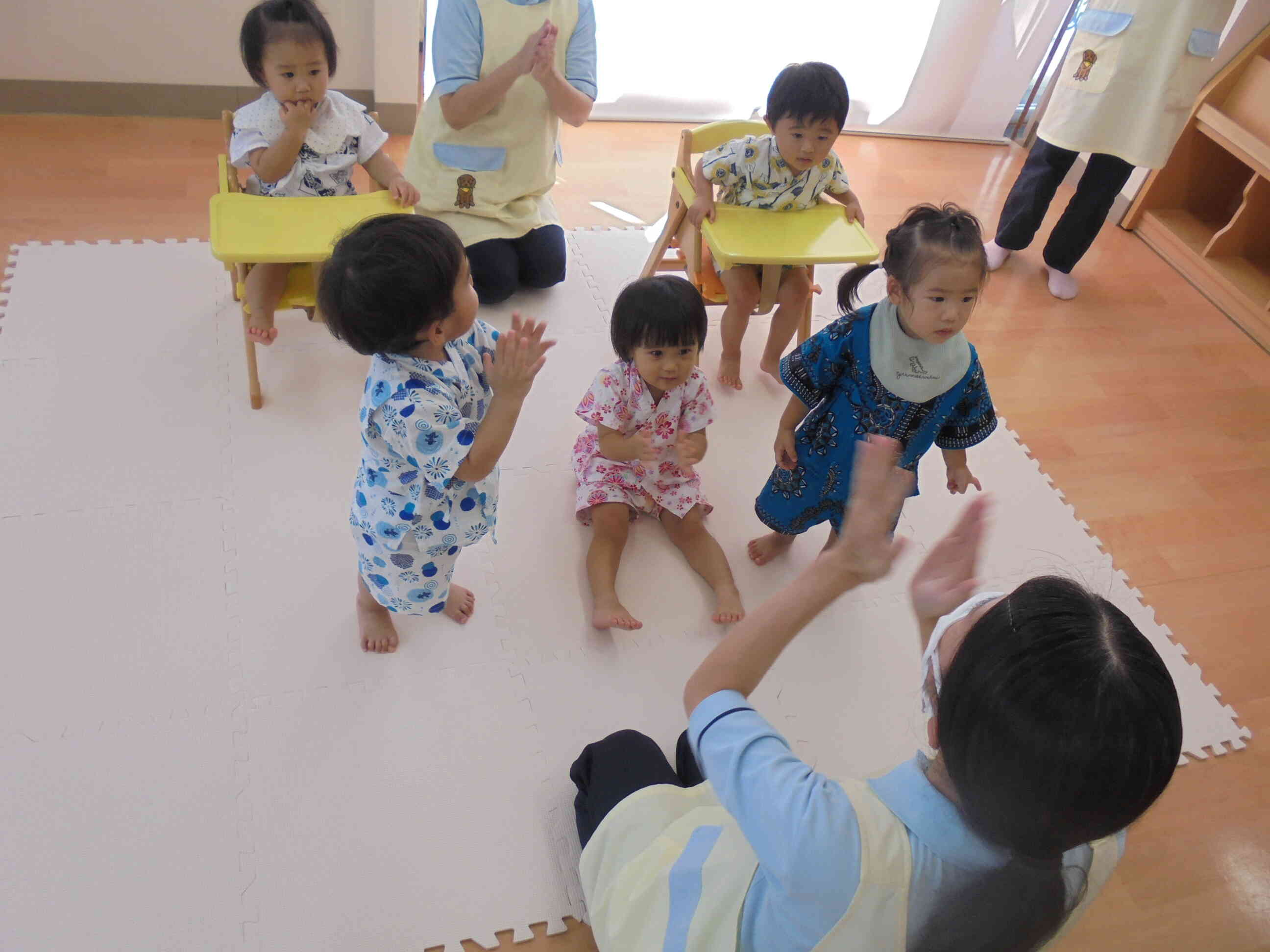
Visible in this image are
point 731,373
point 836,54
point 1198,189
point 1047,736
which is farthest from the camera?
point 836,54

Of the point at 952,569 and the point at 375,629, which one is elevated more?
the point at 952,569

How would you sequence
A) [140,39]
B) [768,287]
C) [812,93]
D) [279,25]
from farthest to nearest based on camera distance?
1. [140,39]
2. [768,287]
3. [812,93]
4. [279,25]

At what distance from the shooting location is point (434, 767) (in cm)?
151

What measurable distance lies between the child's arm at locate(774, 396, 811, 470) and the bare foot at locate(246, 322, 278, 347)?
113cm

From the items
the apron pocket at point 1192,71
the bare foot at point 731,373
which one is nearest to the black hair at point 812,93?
the bare foot at point 731,373

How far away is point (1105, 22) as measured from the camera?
2.57m

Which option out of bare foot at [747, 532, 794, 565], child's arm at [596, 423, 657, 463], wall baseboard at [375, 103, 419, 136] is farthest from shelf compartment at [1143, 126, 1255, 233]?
wall baseboard at [375, 103, 419, 136]

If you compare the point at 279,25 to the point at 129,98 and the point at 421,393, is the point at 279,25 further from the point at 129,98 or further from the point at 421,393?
the point at 129,98

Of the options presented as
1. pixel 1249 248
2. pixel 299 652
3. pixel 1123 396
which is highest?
pixel 1249 248

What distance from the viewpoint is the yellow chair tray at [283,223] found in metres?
1.80

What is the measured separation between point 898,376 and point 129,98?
271 centimetres

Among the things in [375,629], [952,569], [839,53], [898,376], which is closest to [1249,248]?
[839,53]

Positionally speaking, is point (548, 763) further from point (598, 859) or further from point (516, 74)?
point (516, 74)

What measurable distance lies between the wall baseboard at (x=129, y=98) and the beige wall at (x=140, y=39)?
2 cm
